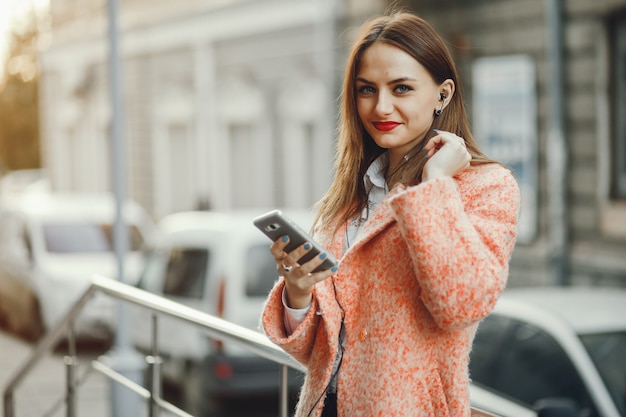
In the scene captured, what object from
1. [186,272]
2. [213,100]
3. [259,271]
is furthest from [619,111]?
[213,100]

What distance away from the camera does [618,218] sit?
11.2m

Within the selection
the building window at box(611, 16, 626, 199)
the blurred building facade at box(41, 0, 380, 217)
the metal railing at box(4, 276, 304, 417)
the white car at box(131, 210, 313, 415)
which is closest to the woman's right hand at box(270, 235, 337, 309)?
the metal railing at box(4, 276, 304, 417)

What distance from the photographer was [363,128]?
241 cm

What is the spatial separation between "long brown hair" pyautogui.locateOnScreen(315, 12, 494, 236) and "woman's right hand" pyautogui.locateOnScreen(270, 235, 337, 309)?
18 centimetres

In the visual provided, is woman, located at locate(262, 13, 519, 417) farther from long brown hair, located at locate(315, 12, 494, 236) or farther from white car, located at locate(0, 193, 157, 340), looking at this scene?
white car, located at locate(0, 193, 157, 340)

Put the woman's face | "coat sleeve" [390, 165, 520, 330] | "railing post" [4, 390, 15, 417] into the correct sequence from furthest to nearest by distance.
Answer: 1. "railing post" [4, 390, 15, 417]
2. the woman's face
3. "coat sleeve" [390, 165, 520, 330]

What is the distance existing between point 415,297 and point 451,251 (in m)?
0.18

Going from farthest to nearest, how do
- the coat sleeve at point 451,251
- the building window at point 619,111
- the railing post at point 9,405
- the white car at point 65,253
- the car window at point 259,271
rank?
the white car at point 65,253, the building window at point 619,111, the car window at point 259,271, the railing post at point 9,405, the coat sleeve at point 451,251

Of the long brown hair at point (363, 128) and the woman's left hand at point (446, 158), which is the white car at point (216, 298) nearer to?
the long brown hair at point (363, 128)

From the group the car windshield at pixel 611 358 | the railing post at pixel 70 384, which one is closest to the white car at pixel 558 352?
the car windshield at pixel 611 358

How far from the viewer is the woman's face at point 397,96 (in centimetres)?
224

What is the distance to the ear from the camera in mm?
2273

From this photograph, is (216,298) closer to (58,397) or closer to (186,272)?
(186,272)

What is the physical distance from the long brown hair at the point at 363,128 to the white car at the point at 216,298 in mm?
5221
